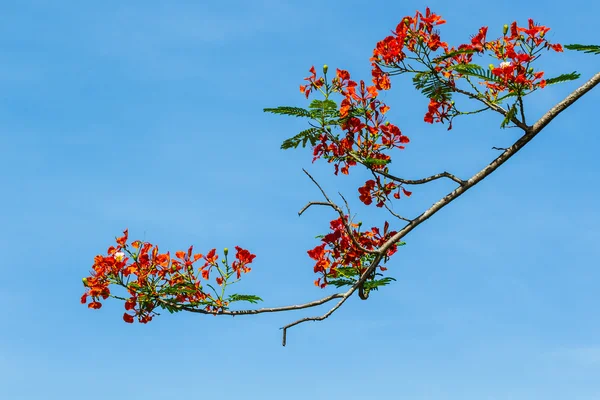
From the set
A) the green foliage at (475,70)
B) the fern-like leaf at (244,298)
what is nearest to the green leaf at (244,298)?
the fern-like leaf at (244,298)

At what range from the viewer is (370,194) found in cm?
574

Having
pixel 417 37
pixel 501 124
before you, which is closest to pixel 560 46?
pixel 501 124

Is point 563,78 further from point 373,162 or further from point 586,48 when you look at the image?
point 373,162

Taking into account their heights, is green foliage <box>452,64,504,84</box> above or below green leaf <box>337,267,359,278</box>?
above

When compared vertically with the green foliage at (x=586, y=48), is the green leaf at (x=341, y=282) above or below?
below

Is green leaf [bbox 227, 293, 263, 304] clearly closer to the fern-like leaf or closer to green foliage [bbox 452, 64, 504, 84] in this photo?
the fern-like leaf

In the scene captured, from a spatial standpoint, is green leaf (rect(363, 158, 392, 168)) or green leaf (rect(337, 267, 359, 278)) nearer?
green leaf (rect(363, 158, 392, 168))

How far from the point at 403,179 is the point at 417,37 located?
3.73 feet

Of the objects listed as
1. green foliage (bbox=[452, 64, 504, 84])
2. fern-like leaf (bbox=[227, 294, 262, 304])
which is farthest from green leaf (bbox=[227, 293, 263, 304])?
green foliage (bbox=[452, 64, 504, 84])

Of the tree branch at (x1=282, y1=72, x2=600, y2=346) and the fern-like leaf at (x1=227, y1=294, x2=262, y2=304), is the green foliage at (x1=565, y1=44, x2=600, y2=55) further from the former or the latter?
the fern-like leaf at (x1=227, y1=294, x2=262, y2=304)

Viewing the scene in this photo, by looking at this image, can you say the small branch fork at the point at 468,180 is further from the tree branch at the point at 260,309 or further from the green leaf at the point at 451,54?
the green leaf at the point at 451,54

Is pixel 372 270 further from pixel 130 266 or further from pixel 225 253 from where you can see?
pixel 130 266

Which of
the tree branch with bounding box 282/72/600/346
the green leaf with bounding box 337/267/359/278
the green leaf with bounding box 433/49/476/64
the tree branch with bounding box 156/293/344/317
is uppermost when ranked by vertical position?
the green leaf with bounding box 433/49/476/64

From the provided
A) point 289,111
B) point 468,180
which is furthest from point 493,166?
point 289,111
